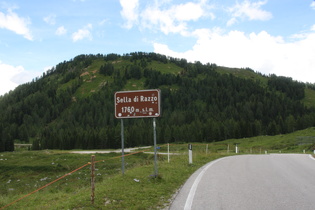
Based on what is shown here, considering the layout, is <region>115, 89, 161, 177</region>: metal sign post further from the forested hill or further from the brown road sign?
the forested hill

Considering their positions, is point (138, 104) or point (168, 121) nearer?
point (138, 104)

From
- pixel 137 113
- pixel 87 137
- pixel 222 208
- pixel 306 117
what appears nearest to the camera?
pixel 222 208

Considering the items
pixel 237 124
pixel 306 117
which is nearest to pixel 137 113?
pixel 237 124

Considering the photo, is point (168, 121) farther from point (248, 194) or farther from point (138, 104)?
point (248, 194)

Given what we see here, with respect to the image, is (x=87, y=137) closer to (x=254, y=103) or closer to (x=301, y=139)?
(x=301, y=139)

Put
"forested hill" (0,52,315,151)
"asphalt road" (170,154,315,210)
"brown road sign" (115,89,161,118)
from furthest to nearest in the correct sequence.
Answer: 1. "forested hill" (0,52,315,151)
2. "brown road sign" (115,89,161,118)
3. "asphalt road" (170,154,315,210)

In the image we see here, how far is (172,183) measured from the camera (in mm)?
10133

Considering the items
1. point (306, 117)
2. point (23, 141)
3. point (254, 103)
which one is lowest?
point (23, 141)

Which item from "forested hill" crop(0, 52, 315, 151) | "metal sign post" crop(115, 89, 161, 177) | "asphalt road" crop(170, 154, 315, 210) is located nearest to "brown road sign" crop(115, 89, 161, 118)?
"metal sign post" crop(115, 89, 161, 177)

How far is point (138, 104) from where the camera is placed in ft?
39.4

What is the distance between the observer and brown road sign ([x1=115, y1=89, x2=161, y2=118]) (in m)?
11.7

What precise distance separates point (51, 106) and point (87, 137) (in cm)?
9914

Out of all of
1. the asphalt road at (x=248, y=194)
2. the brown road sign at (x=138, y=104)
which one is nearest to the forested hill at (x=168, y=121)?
the brown road sign at (x=138, y=104)

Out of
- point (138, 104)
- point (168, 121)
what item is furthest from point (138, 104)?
point (168, 121)
